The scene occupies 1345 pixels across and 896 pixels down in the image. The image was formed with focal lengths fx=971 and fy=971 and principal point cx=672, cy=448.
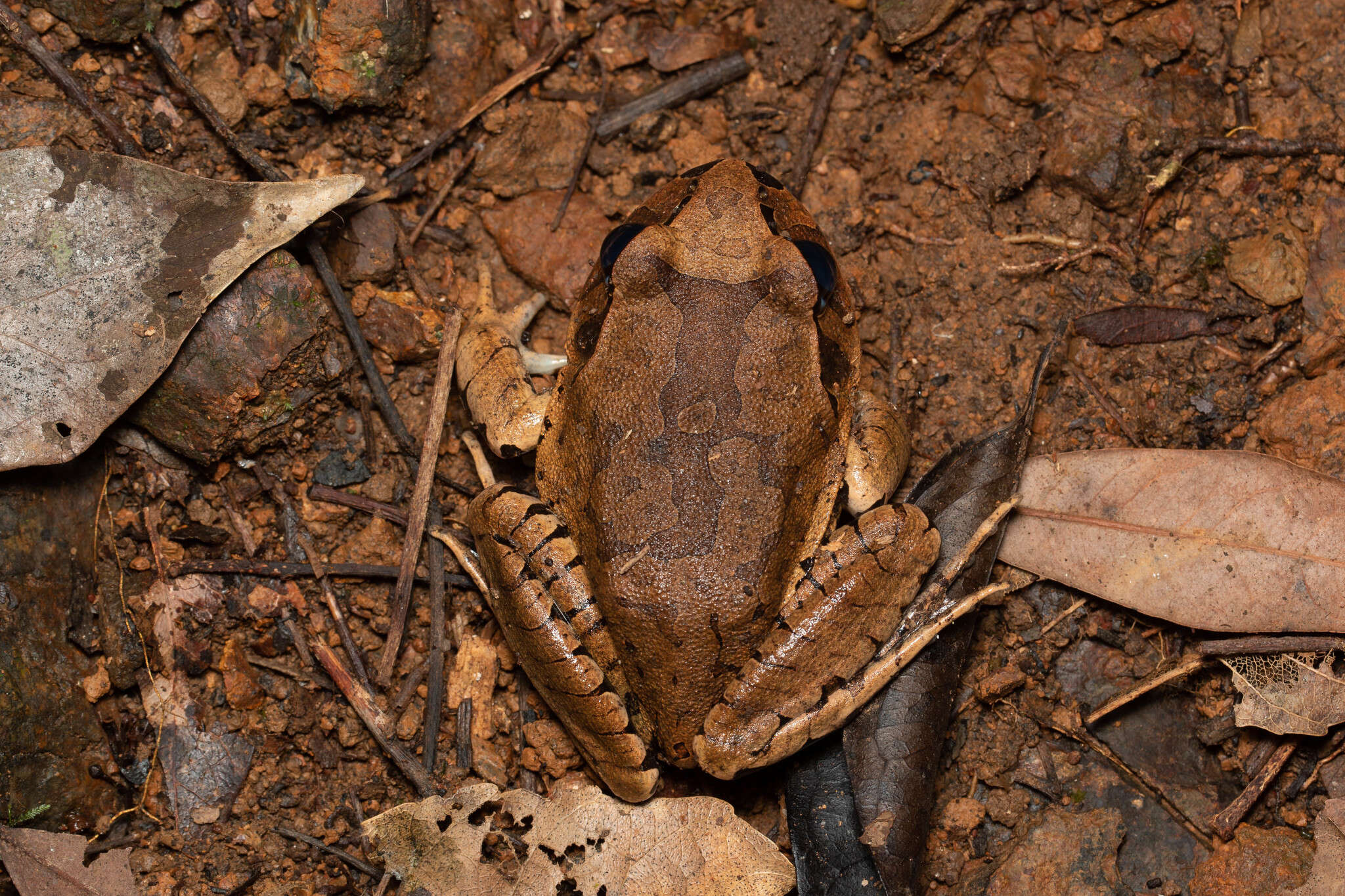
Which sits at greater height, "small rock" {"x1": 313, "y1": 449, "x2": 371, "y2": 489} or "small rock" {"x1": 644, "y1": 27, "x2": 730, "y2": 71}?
"small rock" {"x1": 644, "y1": 27, "x2": 730, "y2": 71}

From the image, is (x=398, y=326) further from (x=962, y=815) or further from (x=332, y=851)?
(x=962, y=815)

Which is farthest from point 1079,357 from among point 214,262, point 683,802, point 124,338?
point 124,338

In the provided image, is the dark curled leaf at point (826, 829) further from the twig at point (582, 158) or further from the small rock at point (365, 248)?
the small rock at point (365, 248)

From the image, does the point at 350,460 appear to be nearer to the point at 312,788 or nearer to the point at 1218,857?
the point at 312,788

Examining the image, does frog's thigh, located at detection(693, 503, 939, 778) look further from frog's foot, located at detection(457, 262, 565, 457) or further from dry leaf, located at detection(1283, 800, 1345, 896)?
dry leaf, located at detection(1283, 800, 1345, 896)

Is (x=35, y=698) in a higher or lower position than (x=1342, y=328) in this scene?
higher

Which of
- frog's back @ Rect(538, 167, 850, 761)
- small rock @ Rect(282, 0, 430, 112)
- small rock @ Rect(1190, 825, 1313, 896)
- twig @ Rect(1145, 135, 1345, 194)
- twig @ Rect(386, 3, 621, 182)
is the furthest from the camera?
twig @ Rect(386, 3, 621, 182)

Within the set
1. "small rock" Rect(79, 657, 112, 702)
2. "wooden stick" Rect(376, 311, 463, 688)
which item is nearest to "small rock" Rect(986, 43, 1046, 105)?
"wooden stick" Rect(376, 311, 463, 688)
